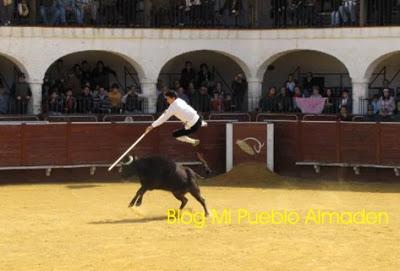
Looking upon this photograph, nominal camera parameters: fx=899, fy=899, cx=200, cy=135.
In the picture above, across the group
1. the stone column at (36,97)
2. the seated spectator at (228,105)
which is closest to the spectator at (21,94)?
the stone column at (36,97)

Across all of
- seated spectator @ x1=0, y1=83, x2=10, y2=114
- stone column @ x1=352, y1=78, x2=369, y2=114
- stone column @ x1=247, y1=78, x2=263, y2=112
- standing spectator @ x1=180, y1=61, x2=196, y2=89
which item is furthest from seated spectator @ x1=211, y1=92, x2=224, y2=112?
seated spectator @ x1=0, y1=83, x2=10, y2=114

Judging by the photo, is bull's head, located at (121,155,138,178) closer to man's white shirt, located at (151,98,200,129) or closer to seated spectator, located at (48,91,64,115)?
man's white shirt, located at (151,98,200,129)

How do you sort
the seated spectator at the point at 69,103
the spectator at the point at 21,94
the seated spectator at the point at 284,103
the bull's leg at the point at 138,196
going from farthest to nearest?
the seated spectator at the point at 284,103 → the spectator at the point at 21,94 → the seated spectator at the point at 69,103 → the bull's leg at the point at 138,196

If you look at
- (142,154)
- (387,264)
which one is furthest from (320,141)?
(387,264)

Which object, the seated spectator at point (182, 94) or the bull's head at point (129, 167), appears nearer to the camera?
the bull's head at point (129, 167)

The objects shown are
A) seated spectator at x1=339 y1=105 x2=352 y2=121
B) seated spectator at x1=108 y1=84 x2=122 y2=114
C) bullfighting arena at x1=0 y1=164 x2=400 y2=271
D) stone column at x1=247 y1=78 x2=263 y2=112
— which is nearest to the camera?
bullfighting arena at x1=0 y1=164 x2=400 y2=271

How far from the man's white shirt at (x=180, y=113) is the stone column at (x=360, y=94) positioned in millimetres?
9337

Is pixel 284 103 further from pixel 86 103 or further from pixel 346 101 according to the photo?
pixel 86 103

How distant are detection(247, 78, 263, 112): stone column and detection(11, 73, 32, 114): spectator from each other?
5.74m

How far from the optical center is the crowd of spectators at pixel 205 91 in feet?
72.9

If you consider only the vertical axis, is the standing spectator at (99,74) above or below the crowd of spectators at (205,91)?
above

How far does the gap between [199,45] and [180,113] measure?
9317 millimetres

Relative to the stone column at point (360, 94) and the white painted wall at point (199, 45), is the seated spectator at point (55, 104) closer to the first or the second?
the white painted wall at point (199, 45)

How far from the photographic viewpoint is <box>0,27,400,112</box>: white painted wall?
2134 cm
